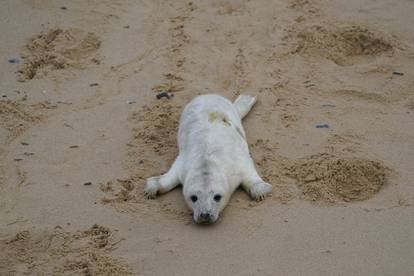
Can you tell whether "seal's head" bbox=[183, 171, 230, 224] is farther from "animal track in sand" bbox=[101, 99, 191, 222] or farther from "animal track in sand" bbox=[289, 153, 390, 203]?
"animal track in sand" bbox=[289, 153, 390, 203]

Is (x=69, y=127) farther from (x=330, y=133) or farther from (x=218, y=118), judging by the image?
(x=330, y=133)

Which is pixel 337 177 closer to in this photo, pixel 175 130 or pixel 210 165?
pixel 210 165

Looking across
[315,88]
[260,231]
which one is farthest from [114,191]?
[315,88]

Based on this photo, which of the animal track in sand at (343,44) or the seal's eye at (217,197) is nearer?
the seal's eye at (217,197)

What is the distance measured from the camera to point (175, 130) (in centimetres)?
615

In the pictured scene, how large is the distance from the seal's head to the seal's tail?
48.1 inches

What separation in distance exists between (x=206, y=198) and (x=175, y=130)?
1.29m

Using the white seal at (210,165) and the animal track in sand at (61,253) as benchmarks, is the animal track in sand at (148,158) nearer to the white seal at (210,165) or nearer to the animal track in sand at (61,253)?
the white seal at (210,165)

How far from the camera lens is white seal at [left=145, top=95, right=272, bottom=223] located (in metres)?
5.06

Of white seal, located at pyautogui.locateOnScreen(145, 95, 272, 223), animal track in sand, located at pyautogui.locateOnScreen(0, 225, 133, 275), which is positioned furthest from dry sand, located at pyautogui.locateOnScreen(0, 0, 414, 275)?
white seal, located at pyautogui.locateOnScreen(145, 95, 272, 223)

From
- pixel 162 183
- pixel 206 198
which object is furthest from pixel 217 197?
pixel 162 183

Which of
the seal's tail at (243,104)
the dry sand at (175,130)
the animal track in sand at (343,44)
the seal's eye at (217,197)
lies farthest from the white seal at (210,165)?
the animal track in sand at (343,44)

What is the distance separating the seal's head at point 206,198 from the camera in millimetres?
4910

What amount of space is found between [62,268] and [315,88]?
3.18m
